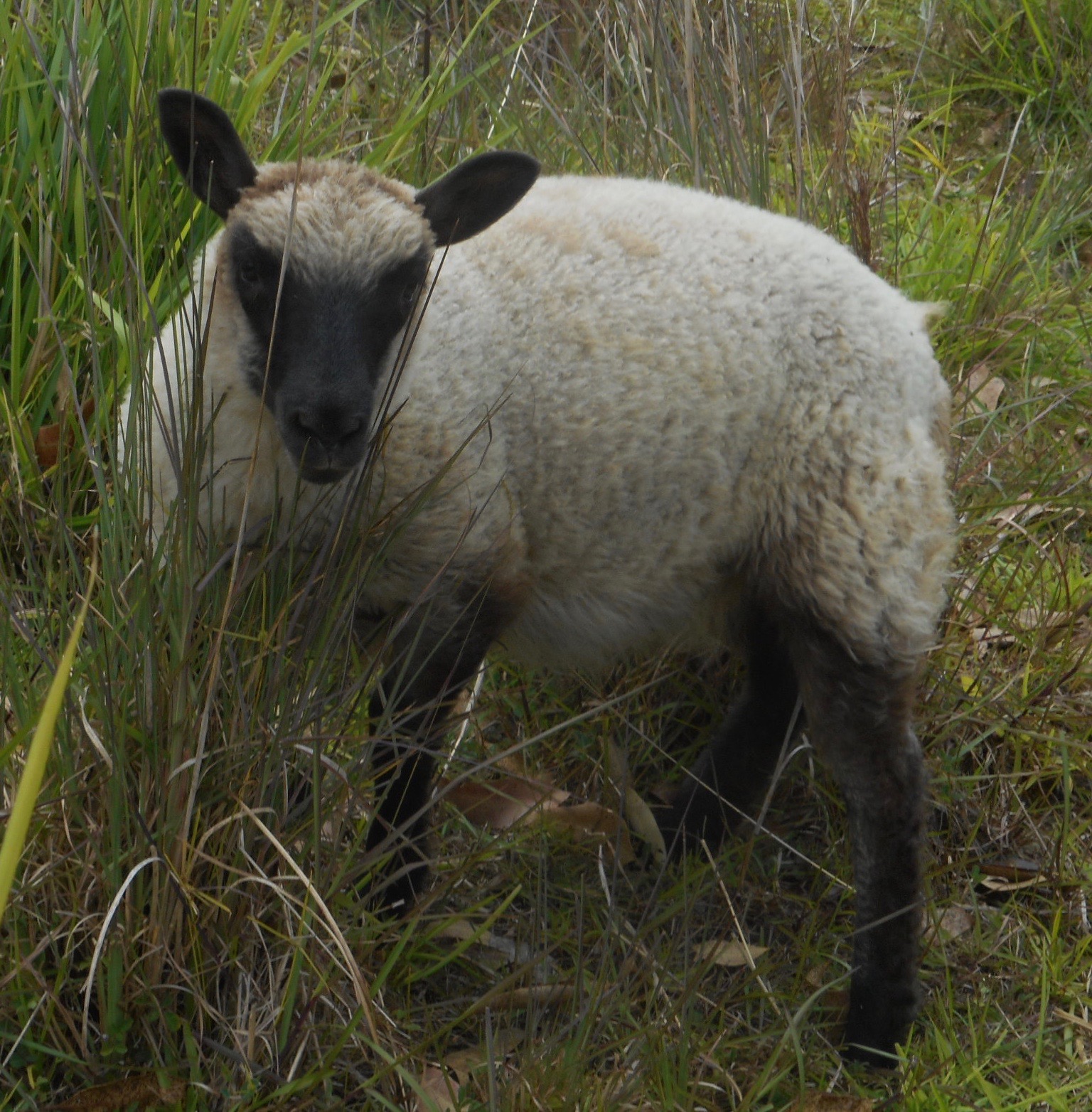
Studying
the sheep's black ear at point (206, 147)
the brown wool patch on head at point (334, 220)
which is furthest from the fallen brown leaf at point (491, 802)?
the sheep's black ear at point (206, 147)

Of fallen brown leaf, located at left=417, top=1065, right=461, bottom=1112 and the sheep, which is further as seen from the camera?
the sheep

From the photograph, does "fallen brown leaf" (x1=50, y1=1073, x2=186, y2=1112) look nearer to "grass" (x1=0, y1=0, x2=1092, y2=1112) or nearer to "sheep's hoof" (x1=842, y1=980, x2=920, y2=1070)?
"grass" (x1=0, y1=0, x2=1092, y2=1112)

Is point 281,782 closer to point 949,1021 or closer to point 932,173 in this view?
point 949,1021

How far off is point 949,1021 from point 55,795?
1891 millimetres

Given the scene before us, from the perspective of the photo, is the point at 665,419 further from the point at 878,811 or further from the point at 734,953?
the point at 734,953

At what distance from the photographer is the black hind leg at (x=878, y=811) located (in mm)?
3078

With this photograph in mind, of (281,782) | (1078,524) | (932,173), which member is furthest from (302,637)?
(932,173)

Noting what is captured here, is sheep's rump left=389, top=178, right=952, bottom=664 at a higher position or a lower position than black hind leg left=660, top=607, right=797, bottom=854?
higher

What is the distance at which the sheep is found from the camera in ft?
9.33

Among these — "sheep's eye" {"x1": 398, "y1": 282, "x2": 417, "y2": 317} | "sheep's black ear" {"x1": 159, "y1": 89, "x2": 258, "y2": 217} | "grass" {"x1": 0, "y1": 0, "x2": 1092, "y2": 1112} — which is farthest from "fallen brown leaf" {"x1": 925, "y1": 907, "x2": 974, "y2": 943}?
"sheep's black ear" {"x1": 159, "y1": 89, "x2": 258, "y2": 217}

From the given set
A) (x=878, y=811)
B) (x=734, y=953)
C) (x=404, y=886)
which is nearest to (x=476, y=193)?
(x=404, y=886)

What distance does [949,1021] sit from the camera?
291 cm

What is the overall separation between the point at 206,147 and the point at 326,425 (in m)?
0.75

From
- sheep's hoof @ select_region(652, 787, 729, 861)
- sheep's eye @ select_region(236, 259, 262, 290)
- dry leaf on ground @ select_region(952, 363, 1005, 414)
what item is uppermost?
sheep's eye @ select_region(236, 259, 262, 290)
